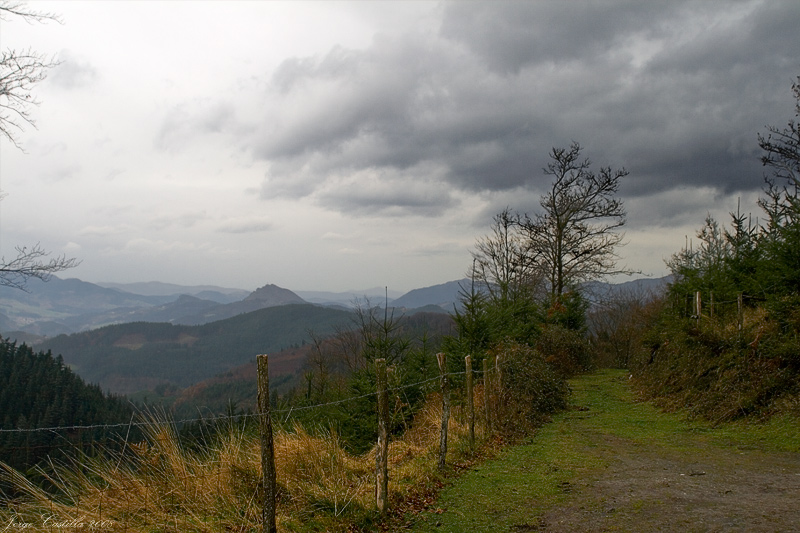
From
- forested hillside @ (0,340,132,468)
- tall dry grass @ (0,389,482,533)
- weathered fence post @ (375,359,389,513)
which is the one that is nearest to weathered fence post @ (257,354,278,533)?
tall dry grass @ (0,389,482,533)

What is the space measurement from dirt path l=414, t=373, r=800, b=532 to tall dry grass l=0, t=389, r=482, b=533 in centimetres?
112

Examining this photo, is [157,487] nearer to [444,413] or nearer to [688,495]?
[444,413]

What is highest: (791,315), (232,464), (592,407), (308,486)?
(791,315)

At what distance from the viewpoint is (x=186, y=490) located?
5324 mm

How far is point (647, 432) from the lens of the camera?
11.0 m

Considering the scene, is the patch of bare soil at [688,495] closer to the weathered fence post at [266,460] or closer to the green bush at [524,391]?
the weathered fence post at [266,460]

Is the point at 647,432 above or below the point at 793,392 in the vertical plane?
below

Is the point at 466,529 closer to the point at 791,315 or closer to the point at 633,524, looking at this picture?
the point at 633,524

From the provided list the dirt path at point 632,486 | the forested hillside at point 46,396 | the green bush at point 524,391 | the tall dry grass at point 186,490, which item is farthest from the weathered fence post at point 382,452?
the forested hillside at point 46,396

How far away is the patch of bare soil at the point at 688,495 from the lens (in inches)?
210

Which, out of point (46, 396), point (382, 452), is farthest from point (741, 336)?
point (46, 396)

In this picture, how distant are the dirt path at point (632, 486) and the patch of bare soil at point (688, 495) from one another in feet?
0.03

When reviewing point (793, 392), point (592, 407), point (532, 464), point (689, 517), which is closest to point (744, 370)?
point (793, 392)

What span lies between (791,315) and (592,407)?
18.5 ft
